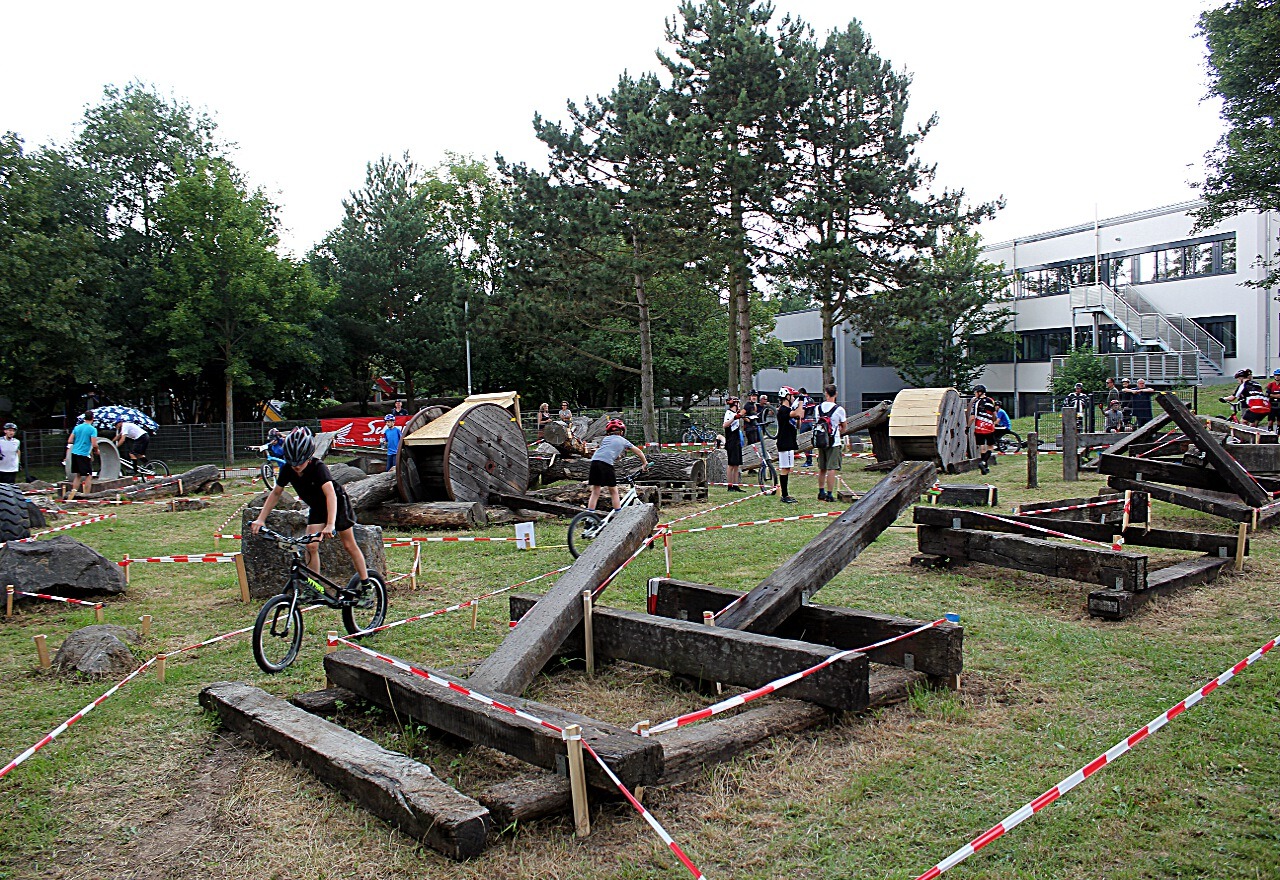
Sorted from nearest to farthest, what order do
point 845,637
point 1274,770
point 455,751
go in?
1. point 1274,770
2. point 455,751
3. point 845,637

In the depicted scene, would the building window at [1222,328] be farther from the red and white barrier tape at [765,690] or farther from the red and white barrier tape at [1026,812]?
A: the red and white barrier tape at [1026,812]

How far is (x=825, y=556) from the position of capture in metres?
5.56

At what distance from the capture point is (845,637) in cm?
537

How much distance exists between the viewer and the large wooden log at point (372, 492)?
1302 centimetres

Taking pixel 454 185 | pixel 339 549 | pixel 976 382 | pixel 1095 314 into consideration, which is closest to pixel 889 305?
pixel 1095 314

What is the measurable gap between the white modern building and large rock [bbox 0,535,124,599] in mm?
31320

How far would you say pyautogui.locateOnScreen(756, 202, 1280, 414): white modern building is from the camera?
116 feet

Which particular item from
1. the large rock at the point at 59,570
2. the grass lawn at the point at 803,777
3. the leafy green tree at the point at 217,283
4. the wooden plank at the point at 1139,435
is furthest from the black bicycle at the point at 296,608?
the leafy green tree at the point at 217,283

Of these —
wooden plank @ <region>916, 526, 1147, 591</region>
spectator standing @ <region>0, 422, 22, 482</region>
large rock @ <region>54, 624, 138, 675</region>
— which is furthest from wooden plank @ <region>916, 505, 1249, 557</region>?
spectator standing @ <region>0, 422, 22, 482</region>

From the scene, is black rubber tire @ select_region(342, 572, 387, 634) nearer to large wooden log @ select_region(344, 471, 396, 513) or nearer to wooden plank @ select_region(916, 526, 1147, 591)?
wooden plank @ select_region(916, 526, 1147, 591)

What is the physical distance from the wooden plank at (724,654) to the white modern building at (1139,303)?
30426 mm

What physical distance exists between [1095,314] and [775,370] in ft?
70.7

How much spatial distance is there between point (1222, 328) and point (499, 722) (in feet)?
134

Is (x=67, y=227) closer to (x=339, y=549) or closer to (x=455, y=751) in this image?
(x=339, y=549)
